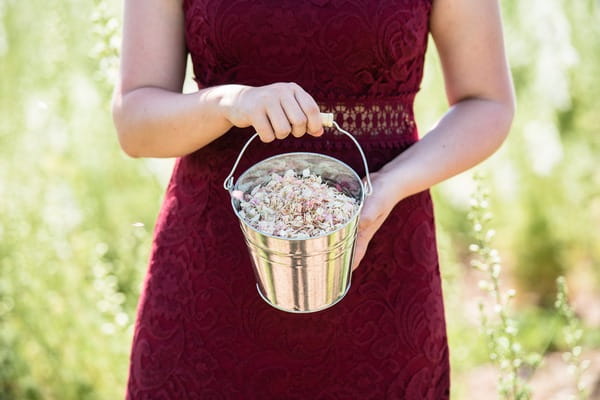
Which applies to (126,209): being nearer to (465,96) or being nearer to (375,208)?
(465,96)

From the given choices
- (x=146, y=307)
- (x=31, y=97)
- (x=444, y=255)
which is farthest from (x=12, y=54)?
(x=146, y=307)

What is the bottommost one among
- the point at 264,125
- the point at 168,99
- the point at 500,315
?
the point at 500,315

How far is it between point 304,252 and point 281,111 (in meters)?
0.21

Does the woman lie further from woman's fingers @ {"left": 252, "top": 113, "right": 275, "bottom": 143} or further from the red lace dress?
woman's fingers @ {"left": 252, "top": 113, "right": 275, "bottom": 143}

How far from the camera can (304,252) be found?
4.21 feet

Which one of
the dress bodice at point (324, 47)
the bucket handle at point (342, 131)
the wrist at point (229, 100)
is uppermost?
the dress bodice at point (324, 47)

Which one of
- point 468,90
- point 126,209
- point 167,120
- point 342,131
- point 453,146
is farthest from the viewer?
point 126,209

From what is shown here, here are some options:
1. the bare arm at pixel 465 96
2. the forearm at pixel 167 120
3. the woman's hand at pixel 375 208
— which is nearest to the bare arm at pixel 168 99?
the forearm at pixel 167 120

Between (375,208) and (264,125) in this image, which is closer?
(264,125)

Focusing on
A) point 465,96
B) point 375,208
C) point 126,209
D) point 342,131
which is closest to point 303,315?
point 375,208

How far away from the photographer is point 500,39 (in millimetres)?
1661

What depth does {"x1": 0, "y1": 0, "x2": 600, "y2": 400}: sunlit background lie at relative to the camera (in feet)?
8.99

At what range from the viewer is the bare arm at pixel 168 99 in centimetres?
128

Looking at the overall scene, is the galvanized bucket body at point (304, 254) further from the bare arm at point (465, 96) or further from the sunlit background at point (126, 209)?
the sunlit background at point (126, 209)
